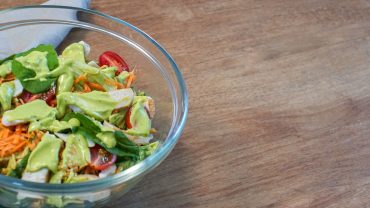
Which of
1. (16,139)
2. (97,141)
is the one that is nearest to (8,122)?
(16,139)

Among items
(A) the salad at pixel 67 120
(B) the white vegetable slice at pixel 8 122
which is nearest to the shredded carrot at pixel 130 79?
(A) the salad at pixel 67 120

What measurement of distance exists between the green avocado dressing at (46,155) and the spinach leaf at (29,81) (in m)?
0.10

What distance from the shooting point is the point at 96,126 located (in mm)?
799

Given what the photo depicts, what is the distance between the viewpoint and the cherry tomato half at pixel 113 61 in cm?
99

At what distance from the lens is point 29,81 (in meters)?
0.85

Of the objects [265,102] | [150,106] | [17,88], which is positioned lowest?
[265,102]

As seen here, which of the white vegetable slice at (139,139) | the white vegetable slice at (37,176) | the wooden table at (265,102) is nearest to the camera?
the white vegetable slice at (37,176)

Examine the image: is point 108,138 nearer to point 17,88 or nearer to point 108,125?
point 108,125

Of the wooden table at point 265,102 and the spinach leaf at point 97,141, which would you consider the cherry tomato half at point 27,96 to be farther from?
the wooden table at point 265,102

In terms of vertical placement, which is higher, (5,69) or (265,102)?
(5,69)

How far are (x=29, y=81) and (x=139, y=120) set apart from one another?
0.61ft

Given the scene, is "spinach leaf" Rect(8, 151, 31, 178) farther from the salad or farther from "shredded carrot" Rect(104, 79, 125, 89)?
"shredded carrot" Rect(104, 79, 125, 89)

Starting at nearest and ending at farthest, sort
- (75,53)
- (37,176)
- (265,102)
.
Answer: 1. (37,176)
2. (75,53)
3. (265,102)

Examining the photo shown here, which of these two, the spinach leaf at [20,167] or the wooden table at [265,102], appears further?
the wooden table at [265,102]
